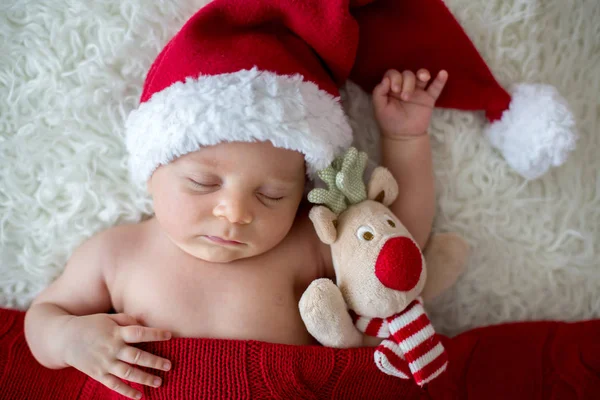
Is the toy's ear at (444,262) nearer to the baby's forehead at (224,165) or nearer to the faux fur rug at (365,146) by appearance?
the faux fur rug at (365,146)

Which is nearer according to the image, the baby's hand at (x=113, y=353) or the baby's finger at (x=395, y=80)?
the baby's hand at (x=113, y=353)

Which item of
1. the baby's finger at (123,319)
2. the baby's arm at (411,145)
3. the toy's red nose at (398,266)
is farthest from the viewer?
the baby's arm at (411,145)

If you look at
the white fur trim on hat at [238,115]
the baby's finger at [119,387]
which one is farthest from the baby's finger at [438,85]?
the baby's finger at [119,387]

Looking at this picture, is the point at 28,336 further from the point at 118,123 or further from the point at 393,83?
the point at 393,83

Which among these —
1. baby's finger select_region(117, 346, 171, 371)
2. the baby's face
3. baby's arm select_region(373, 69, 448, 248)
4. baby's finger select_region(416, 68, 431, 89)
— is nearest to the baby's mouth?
the baby's face

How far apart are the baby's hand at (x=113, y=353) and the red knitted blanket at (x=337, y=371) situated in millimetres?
25

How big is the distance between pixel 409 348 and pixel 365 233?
Result: 222mm

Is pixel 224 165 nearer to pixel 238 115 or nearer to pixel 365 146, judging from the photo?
pixel 238 115

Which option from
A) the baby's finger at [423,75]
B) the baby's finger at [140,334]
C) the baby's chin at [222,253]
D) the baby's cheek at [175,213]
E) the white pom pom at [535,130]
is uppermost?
the baby's finger at [423,75]

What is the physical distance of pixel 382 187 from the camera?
3.42ft

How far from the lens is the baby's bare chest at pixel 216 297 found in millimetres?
1025

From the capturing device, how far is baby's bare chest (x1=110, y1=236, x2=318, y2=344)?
3.36 feet

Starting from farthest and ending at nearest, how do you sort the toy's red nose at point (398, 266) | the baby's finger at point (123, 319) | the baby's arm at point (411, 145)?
the baby's arm at point (411, 145)
the baby's finger at point (123, 319)
the toy's red nose at point (398, 266)

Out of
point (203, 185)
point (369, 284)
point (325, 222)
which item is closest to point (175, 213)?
point (203, 185)
